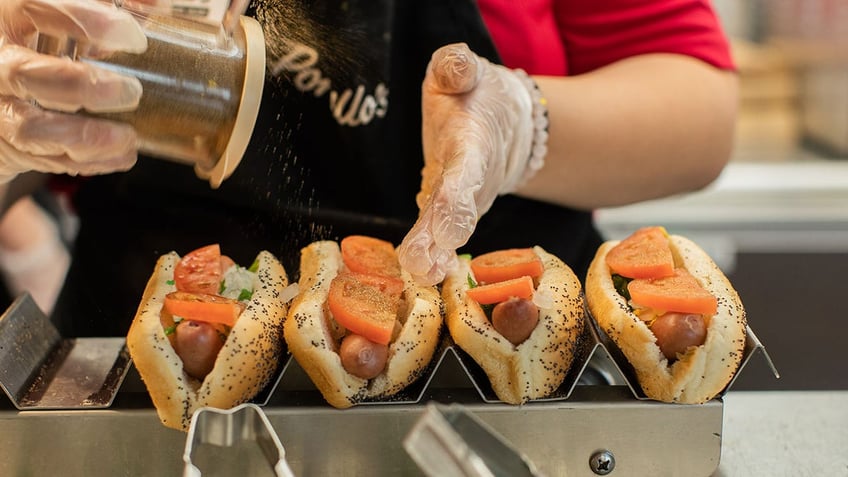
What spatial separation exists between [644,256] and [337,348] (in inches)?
20.4

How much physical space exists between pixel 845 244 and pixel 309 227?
8.74 ft

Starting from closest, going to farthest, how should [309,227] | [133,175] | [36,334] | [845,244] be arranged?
[36,334]
[309,227]
[133,175]
[845,244]

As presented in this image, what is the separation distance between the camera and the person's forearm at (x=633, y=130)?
1885 millimetres

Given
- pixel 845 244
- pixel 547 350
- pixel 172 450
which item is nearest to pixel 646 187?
pixel 547 350

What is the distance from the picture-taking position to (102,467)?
4.00 feet

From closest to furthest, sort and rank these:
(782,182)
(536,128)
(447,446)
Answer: (447,446) → (536,128) → (782,182)

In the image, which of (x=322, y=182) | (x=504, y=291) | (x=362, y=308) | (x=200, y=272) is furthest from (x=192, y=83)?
(x=322, y=182)

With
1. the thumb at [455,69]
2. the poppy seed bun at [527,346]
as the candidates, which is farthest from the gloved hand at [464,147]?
the poppy seed bun at [527,346]

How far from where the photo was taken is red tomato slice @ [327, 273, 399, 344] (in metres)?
1.21

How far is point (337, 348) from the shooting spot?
125 cm

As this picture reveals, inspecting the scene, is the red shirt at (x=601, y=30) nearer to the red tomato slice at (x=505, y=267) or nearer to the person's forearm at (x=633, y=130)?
the person's forearm at (x=633, y=130)

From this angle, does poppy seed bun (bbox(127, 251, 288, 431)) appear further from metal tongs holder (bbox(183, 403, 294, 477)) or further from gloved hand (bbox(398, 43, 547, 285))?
gloved hand (bbox(398, 43, 547, 285))

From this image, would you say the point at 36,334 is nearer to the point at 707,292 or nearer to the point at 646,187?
the point at 707,292

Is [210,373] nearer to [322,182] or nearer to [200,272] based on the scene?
[200,272]
